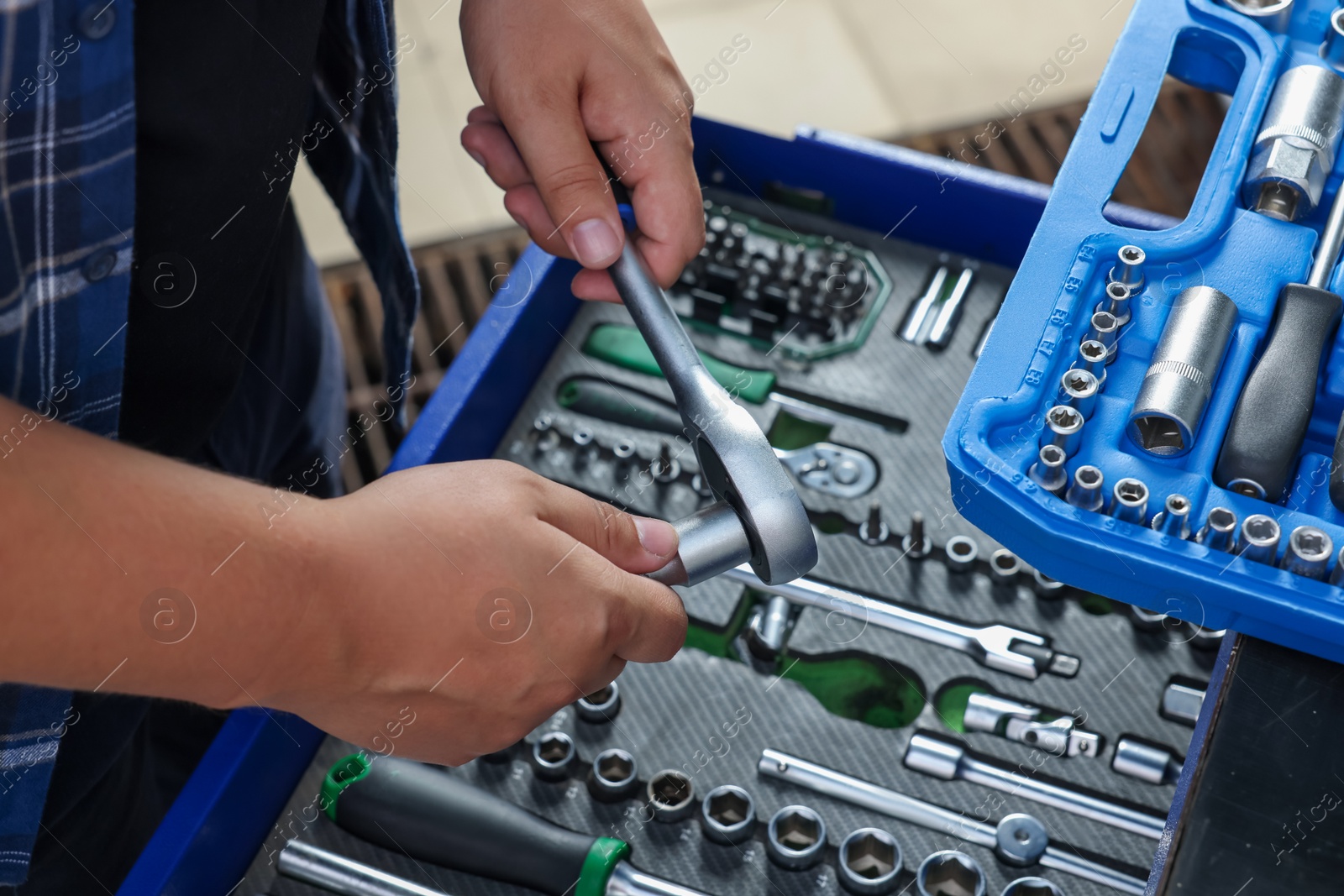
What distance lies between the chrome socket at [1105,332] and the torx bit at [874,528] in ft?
0.91

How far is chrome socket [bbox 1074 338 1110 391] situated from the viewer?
71 cm

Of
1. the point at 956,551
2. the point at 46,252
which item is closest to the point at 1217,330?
the point at 956,551

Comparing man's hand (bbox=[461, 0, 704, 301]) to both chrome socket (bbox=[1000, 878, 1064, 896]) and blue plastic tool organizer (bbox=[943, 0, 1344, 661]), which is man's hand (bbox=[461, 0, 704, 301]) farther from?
chrome socket (bbox=[1000, 878, 1064, 896])

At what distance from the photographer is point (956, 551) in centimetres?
96

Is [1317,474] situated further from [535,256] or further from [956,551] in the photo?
[535,256]

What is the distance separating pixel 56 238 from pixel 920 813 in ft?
2.12

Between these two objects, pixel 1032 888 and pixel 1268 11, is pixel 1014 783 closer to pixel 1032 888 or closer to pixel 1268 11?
pixel 1032 888

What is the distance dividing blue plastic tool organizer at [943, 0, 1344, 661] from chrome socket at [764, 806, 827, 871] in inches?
10.2

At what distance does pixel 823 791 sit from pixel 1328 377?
0.42 meters

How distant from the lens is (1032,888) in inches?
30.7

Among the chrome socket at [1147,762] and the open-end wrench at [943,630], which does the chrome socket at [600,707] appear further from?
the chrome socket at [1147,762]

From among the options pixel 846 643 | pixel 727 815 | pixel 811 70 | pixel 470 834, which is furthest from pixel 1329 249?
pixel 811 70

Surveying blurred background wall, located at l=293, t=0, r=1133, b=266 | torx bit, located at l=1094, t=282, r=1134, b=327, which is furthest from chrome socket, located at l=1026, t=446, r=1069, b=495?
blurred background wall, located at l=293, t=0, r=1133, b=266

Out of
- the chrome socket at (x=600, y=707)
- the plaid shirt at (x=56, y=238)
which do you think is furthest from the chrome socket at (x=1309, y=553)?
the plaid shirt at (x=56, y=238)
